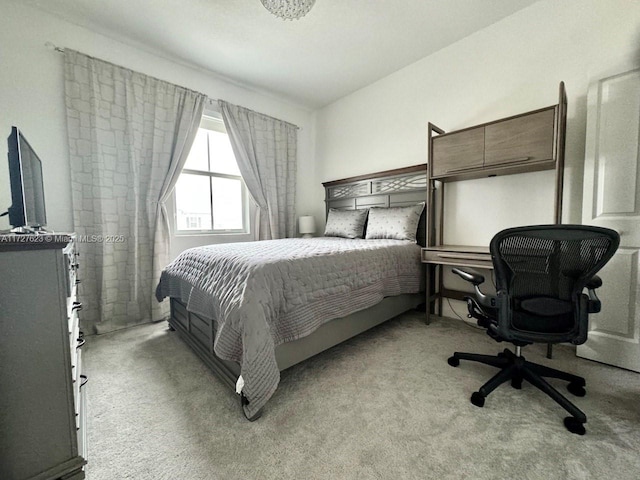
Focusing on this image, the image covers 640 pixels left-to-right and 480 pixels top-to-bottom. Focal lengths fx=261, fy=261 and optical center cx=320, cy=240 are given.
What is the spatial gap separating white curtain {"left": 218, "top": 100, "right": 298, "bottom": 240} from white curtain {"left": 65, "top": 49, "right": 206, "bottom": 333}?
0.56 metres

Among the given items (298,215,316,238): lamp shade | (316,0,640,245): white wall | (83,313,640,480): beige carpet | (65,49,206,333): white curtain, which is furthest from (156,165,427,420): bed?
(298,215,316,238): lamp shade

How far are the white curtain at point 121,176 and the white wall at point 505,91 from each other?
2338 millimetres

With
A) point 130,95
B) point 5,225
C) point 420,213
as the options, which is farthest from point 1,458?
point 420,213

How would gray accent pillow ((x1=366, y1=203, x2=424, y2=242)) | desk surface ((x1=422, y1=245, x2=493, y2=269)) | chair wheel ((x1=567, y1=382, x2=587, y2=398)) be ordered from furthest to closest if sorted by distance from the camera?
gray accent pillow ((x1=366, y1=203, x2=424, y2=242)), desk surface ((x1=422, y1=245, x2=493, y2=269)), chair wheel ((x1=567, y1=382, x2=587, y2=398))

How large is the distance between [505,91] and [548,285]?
1.93 m

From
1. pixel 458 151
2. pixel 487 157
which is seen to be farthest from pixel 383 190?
pixel 487 157

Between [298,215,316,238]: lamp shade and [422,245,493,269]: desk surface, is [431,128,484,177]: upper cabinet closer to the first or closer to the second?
[422,245,493,269]: desk surface

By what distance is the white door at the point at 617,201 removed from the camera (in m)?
1.66

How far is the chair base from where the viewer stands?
122 centimetres

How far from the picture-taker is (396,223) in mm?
2785

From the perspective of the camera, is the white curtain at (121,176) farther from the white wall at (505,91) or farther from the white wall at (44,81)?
the white wall at (505,91)

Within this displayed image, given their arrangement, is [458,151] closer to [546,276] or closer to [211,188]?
[546,276]

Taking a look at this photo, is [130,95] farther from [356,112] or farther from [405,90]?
[405,90]

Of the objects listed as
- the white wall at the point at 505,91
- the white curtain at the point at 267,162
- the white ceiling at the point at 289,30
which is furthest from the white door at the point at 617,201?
the white curtain at the point at 267,162
